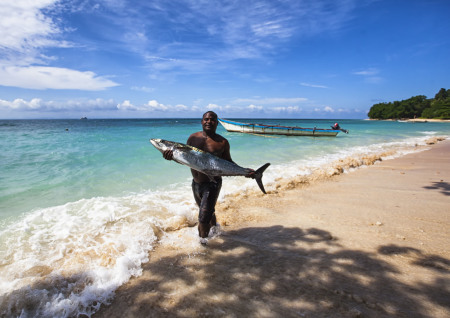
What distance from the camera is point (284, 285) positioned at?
271 cm

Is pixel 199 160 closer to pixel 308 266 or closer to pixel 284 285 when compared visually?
pixel 284 285

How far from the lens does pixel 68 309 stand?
243cm

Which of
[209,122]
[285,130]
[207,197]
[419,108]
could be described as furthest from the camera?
[419,108]

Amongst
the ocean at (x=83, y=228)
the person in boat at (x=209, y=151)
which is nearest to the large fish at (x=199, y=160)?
the person in boat at (x=209, y=151)

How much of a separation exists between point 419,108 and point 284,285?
146 m

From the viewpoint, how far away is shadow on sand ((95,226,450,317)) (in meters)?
2.34

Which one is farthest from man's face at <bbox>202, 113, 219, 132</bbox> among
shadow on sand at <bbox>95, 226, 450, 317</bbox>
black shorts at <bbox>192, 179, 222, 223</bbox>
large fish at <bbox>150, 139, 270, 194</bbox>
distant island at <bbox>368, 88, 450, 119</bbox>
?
distant island at <bbox>368, 88, 450, 119</bbox>

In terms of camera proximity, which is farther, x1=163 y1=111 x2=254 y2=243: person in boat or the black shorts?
the black shorts

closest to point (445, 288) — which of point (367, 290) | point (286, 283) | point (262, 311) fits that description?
point (367, 290)

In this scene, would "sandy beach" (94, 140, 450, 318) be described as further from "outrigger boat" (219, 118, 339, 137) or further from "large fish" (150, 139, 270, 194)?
"outrigger boat" (219, 118, 339, 137)

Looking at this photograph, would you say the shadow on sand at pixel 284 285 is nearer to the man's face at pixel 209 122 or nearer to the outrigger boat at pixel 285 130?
the man's face at pixel 209 122

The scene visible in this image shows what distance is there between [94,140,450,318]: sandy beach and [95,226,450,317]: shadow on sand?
0.04ft

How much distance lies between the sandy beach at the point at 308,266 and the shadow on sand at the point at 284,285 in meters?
0.01

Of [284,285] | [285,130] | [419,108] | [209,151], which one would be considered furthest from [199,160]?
[419,108]
